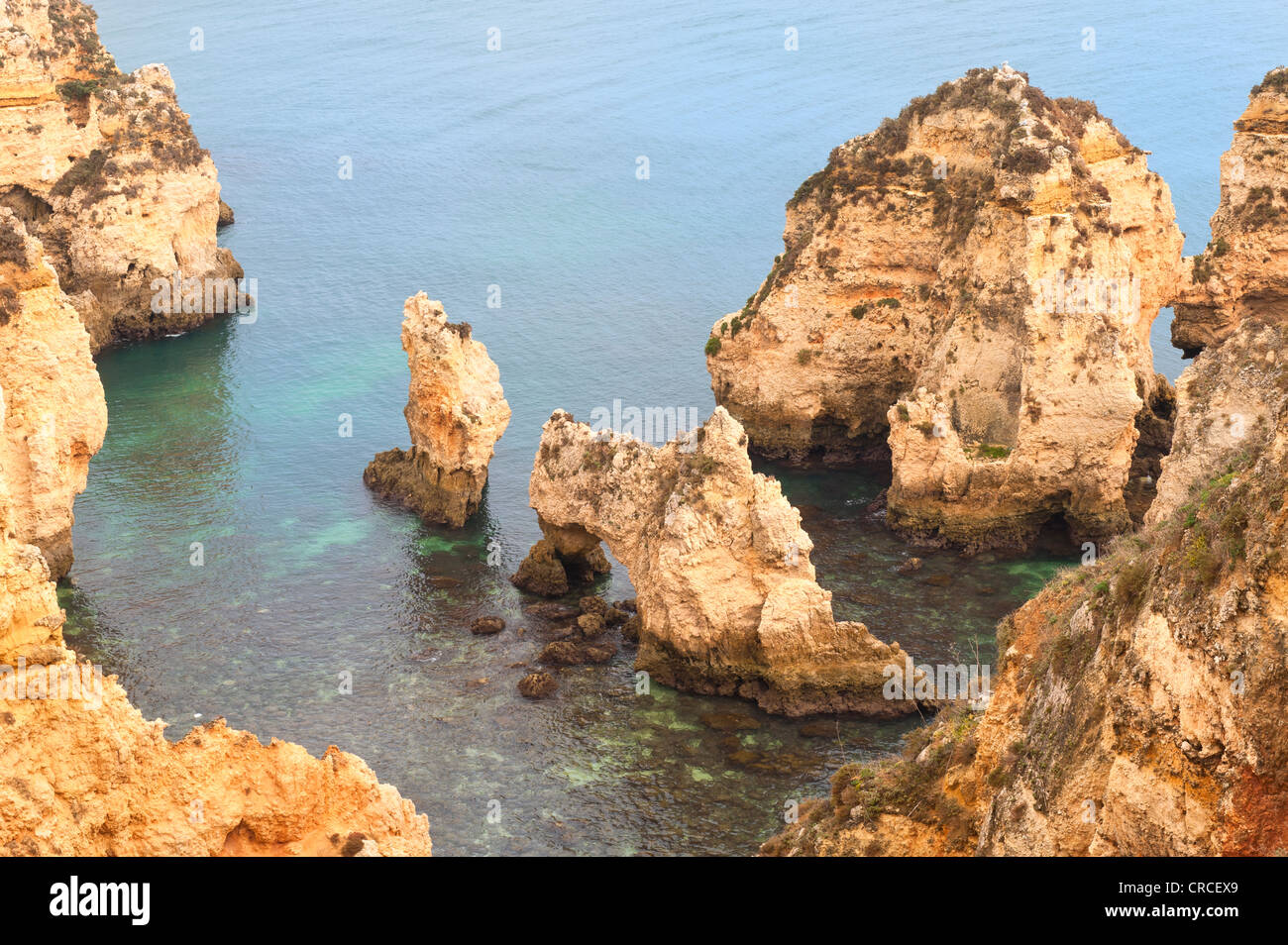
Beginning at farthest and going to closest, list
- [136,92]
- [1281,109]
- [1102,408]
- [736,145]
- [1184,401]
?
[736,145] < [136,92] < [1281,109] < [1102,408] < [1184,401]

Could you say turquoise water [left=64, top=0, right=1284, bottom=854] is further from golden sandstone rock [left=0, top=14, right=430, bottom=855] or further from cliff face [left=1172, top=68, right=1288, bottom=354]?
cliff face [left=1172, top=68, right=1288, bottom=354]

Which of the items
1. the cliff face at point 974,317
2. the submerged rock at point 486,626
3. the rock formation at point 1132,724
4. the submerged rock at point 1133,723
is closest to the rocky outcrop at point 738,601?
the submerged rock at point 486,626

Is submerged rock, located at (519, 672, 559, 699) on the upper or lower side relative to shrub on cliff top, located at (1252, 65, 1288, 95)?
lower

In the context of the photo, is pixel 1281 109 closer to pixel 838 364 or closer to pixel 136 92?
pixel 838 364

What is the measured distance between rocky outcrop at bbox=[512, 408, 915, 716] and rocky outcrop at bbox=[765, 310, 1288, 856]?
17465mm

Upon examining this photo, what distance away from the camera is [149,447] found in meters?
71.3

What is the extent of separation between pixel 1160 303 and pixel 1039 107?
11625mm

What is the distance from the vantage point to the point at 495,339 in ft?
288

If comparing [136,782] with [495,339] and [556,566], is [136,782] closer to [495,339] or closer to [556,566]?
[556,566]

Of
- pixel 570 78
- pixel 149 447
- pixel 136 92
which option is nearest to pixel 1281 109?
pixel 149 447

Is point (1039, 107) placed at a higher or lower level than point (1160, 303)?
higher

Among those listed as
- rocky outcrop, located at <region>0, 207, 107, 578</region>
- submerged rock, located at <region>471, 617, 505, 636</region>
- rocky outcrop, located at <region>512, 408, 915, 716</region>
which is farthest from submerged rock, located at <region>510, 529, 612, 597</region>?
rocky outcrop, located at <region>0, 207, 107, 578</region>

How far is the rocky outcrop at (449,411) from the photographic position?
202 ft

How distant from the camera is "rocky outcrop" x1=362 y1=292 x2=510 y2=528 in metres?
61.4
